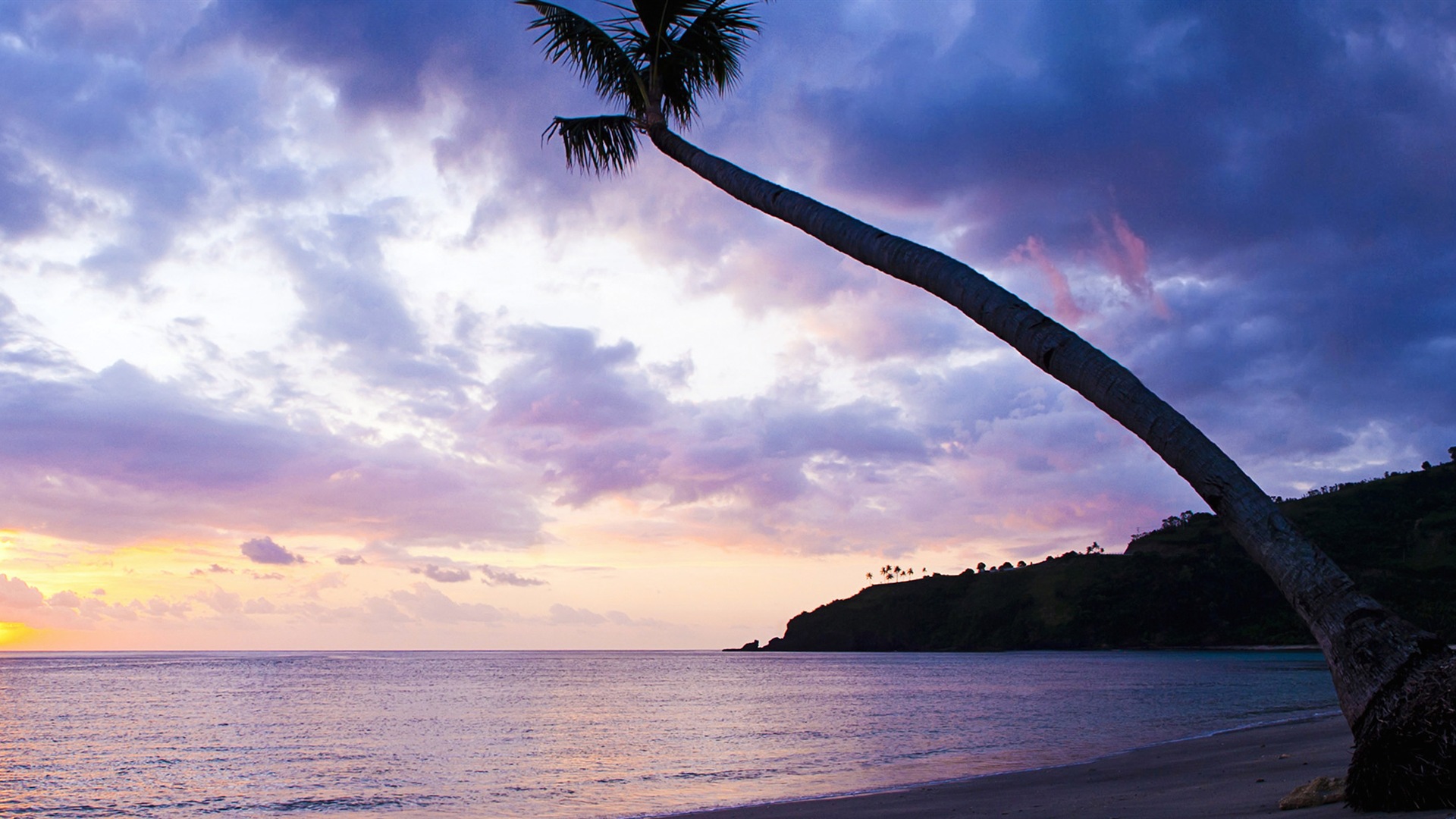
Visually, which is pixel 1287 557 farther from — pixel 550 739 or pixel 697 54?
pixel 550 739

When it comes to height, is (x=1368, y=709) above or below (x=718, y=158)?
below

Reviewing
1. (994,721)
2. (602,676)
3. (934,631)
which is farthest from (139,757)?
(934,631)

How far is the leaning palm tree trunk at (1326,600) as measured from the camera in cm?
575

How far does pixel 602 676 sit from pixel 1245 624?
10478 centimetres

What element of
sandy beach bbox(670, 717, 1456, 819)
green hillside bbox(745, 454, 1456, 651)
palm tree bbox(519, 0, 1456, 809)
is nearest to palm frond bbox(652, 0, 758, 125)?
palm tree bbox(519, 0, 1456, 809)

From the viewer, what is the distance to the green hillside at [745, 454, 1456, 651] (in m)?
117

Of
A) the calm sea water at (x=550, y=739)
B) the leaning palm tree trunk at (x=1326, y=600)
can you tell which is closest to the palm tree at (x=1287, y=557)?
the leaning palm tree trunk at (x=1326, y=600)

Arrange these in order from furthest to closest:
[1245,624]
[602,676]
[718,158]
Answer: [1245,624], [602,676], [718,158]

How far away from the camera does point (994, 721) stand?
36.4 metres

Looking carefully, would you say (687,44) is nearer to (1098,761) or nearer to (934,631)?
(1098,761)

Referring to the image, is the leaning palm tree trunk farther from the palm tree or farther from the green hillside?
the green hillside

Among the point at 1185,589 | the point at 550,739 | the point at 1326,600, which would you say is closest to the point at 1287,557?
the point at 1326,600

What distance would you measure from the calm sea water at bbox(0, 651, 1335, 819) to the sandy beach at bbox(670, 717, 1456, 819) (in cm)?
215

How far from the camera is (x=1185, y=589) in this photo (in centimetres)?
14550
